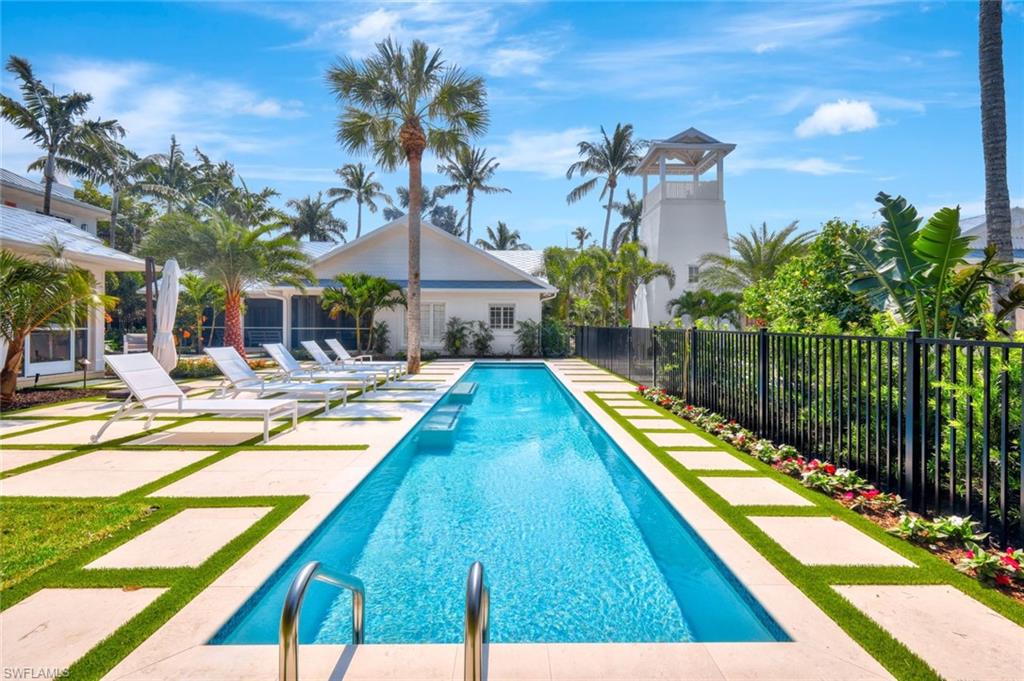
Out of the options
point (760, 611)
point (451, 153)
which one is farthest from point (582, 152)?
point (760, 611)

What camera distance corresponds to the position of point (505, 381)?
1719 cm

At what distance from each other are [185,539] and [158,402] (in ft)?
18.7

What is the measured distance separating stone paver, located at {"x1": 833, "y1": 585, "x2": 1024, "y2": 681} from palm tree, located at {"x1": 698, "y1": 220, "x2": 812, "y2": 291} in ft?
59.8

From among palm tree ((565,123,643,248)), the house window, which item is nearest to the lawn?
the house window

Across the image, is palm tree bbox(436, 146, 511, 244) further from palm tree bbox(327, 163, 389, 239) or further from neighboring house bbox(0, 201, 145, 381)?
neighboring house bbox(0, 201, 145, 381)

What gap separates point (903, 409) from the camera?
16.4 feet

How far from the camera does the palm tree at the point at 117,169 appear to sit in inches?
1053

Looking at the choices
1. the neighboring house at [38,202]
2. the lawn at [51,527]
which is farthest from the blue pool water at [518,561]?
the neighboring house at [38,202]

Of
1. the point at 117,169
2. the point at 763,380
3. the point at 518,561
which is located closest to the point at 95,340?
the point at 117,169

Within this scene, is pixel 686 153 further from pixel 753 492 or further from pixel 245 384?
pixel 753 492

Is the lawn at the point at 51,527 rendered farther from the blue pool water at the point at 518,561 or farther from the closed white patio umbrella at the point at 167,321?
the closed white patio umbrella at the point at 167,321

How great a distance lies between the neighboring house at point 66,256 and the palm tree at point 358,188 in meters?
34.5

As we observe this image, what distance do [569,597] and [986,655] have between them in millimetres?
2271

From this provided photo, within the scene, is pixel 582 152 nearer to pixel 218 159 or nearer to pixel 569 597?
pixel 218 159
